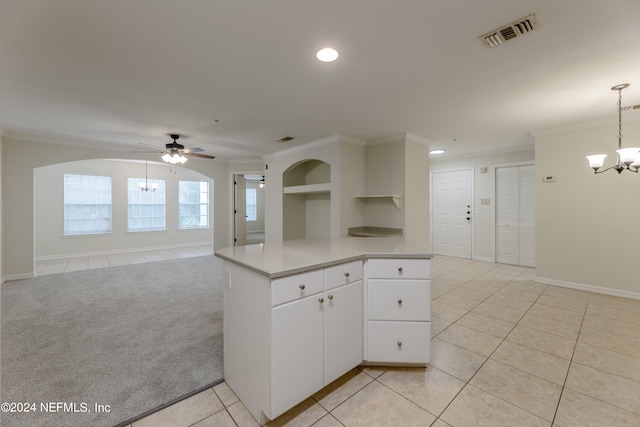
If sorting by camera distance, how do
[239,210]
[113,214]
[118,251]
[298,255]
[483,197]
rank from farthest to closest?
[239,210] < [118,251] < [113,214] < [483,197] < [298,255]

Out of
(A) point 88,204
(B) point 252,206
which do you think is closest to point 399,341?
(A) point 88,204

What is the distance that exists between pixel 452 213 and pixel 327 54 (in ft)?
18.9

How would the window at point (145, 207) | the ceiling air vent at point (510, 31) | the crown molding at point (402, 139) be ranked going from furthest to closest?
1. the window at point (145, 207)
2. the crown molding at point (402, 139)
3. the ceiling air vent at point (510, 31)

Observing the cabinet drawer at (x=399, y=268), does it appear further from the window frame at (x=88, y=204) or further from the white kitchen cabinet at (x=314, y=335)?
the window frame at (x=88, y=204)

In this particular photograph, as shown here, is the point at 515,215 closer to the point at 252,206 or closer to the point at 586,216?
the point at 586,216

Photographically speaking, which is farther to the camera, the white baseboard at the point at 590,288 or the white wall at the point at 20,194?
the white wall at the point at 20,194

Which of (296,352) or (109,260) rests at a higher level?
(296,352)

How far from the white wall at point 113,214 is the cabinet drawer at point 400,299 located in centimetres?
630

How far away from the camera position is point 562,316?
312 cm

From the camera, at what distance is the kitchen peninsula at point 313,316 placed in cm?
156

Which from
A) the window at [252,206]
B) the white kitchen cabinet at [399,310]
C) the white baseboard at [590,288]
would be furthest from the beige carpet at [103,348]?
the window at [252,206]

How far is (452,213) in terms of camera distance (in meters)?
6.68

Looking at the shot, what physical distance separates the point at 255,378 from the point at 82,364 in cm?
170

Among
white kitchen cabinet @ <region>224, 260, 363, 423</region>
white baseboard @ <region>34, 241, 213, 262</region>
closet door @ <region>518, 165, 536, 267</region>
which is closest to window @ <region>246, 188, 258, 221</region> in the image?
white baseboard @ <region>34, 241, 213, 262</region>
